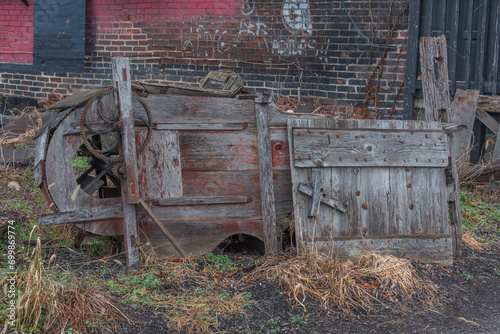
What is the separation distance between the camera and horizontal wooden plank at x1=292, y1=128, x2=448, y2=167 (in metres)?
4.56

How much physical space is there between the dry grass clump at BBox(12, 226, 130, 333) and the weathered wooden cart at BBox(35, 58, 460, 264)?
925mm

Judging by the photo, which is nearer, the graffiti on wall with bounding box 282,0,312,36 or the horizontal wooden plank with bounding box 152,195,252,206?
the horizontal wooden plank with bounding box 152,195,252,206

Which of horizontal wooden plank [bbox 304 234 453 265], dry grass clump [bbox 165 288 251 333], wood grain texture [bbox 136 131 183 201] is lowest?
dry grass clump [bbox 165 288 251 333]

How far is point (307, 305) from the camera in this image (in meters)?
3.82

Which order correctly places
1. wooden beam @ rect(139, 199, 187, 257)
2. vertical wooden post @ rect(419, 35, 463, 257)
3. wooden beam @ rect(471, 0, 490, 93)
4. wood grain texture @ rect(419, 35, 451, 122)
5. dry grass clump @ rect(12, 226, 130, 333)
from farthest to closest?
wooden beam @ rect(471, 0, 490, 93), wood grain texture @ rect(419, 35, 451, 122), vertical wooden post @ rect(419, 35, 463, 257), wooden beam @ rect(139, 199, 187, 257), dry grass clump @ rect(12, 226, 130, 333)

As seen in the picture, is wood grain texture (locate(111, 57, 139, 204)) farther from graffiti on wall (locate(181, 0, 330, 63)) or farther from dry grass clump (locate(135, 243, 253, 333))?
graffiti on wall (locate(181, 0, 330, 63))

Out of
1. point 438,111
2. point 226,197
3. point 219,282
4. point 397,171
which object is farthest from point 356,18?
point 219,282

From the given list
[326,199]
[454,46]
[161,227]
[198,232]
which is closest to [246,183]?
[198,232]

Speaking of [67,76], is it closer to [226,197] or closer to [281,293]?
[226,197]

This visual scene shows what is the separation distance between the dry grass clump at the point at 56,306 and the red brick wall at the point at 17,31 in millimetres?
8288

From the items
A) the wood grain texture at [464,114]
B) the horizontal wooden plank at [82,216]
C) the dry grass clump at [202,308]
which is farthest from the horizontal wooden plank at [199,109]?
the wood grain texture at [464,114]

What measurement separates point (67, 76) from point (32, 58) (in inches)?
37.3

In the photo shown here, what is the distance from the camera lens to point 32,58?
10.5 meters

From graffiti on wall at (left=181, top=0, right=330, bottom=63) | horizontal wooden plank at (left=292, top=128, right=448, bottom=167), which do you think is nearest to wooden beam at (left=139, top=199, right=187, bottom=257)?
horizontal wooden plank at (left=292, top=128, right=448, bottom=167)
